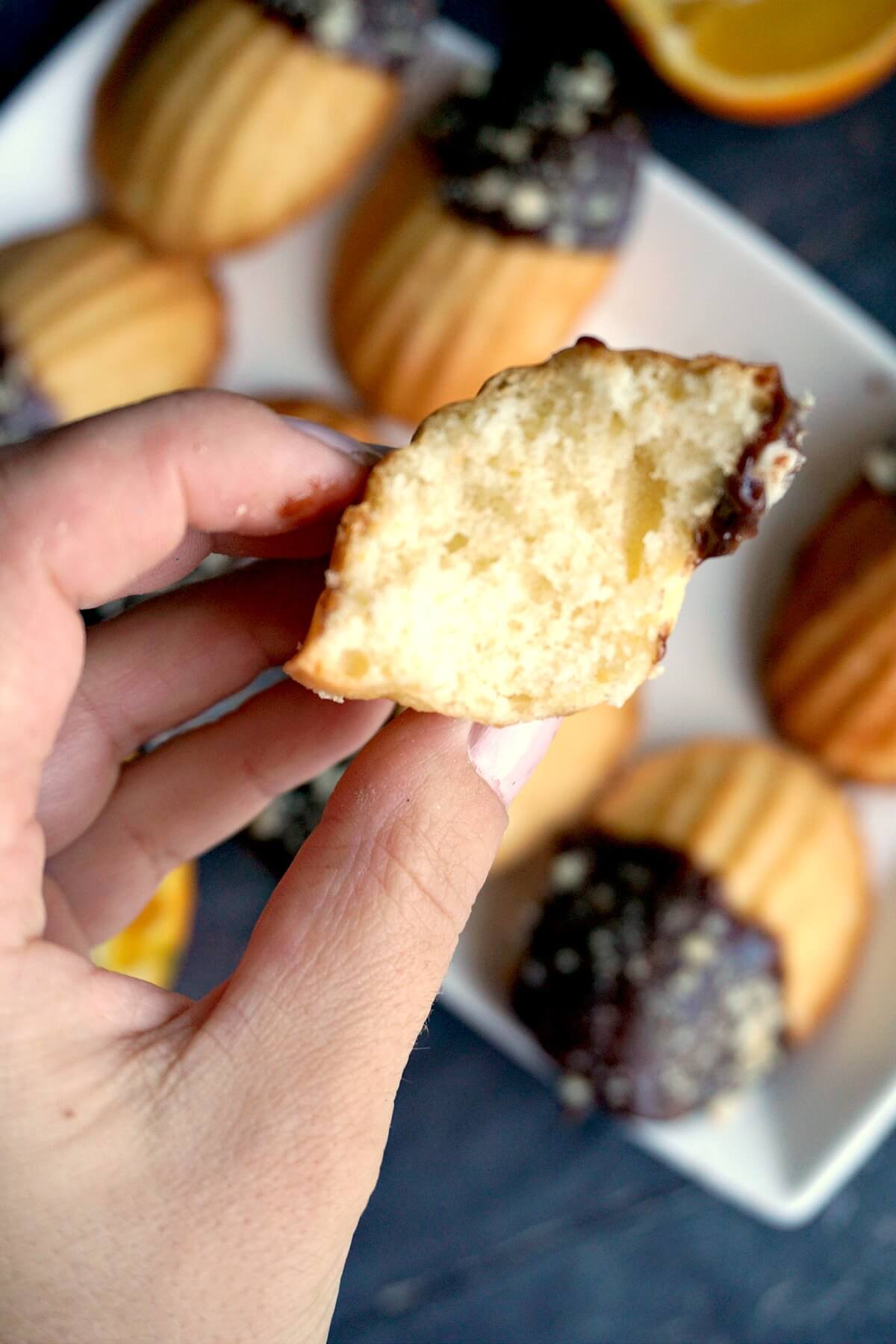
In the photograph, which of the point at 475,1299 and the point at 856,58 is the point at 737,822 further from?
the point at 856,58

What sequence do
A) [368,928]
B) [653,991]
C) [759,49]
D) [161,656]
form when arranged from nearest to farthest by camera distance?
[368,928] < [161,656] < [653,991] < [759,49]

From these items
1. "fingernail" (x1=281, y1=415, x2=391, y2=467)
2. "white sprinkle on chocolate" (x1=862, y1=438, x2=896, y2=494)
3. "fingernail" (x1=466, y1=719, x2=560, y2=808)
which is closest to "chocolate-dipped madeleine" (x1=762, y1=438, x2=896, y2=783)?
"white sprinkle on chocolate" (x1=862, y1=438, x2=896, y2=494)

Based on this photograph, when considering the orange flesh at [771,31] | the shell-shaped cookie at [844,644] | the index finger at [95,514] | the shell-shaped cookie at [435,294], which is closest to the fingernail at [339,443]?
the index finger at [95,514]

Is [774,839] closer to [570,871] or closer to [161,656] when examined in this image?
[570,871]

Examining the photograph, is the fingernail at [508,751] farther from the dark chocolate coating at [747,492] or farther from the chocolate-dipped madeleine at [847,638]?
the chocolate-dipped madeleine at [847,638]

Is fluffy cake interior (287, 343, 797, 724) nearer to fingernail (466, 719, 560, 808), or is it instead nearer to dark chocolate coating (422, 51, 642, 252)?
fingernail (466, 719, 560, 808)

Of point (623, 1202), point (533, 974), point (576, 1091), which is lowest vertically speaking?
point (623, 1202)

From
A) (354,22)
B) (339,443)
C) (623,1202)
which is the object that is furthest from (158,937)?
(354,22)
